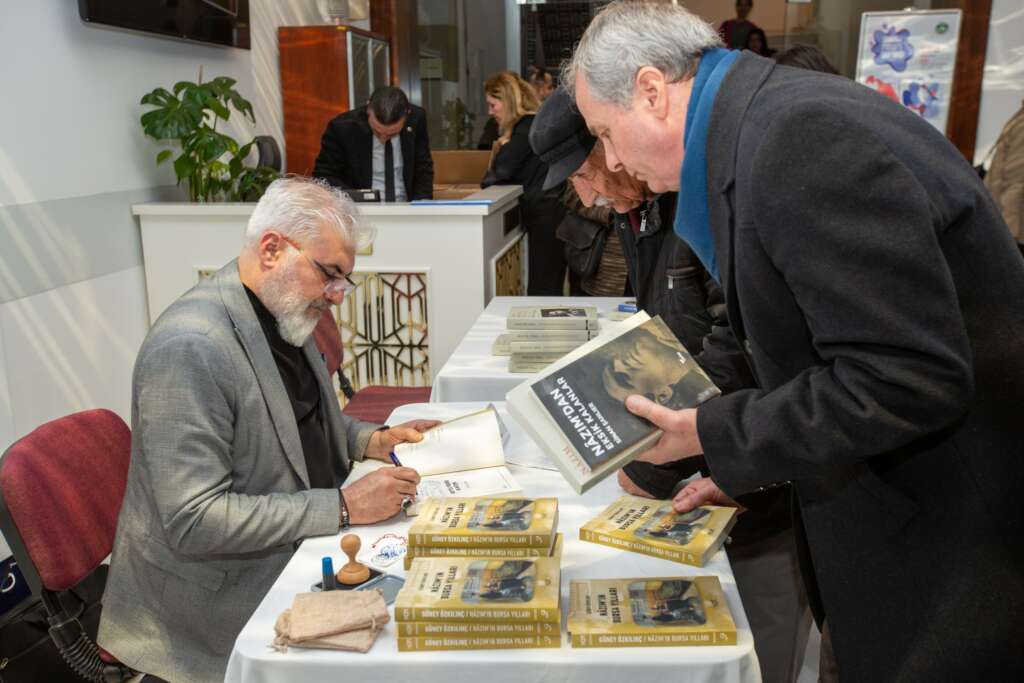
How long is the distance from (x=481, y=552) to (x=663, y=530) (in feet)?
1.10

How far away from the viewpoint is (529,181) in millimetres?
5844

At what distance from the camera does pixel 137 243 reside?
4.31m

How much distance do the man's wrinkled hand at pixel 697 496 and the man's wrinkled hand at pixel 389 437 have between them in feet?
2.34

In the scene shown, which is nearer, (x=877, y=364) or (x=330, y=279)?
(x=877, y=364)

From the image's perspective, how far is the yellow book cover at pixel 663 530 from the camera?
59.5 inches

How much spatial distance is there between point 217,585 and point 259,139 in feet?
11.7

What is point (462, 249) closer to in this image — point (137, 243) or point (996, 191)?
point (137, 243)

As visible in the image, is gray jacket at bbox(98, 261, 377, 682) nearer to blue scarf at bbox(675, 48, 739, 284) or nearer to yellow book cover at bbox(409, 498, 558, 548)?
yellow book cover at bbox(409, 498, 558, 548)

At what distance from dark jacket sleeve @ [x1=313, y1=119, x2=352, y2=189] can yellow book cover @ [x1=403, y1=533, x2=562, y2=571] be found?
167 inches

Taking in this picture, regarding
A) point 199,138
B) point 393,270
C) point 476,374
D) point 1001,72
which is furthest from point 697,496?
point 1001,72

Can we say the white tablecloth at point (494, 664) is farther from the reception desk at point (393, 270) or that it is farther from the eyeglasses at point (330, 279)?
the reception desk at point (393, 270)

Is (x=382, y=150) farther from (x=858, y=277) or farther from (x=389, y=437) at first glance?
(x=858, y=277)

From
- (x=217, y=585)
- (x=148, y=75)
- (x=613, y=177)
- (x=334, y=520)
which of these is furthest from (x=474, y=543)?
(x=148, y=75)

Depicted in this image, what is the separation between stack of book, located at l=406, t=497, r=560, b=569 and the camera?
148cm
